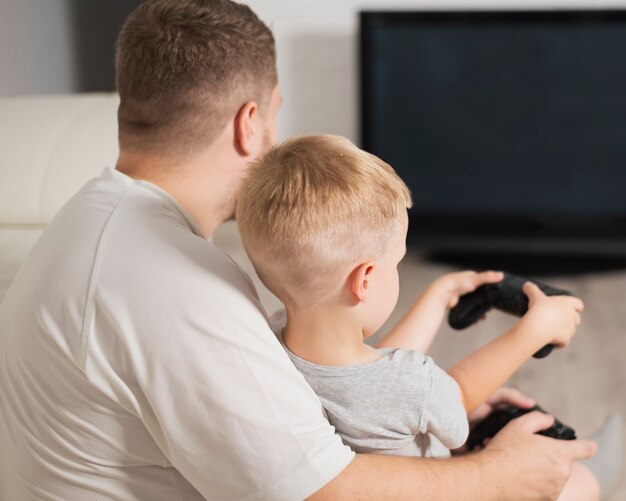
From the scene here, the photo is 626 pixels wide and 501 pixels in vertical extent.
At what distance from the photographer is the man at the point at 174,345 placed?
1017 mm

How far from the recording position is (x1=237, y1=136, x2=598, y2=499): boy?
3.50ft

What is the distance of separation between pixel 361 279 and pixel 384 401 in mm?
163

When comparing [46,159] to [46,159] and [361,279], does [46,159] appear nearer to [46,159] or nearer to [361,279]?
[46,159]

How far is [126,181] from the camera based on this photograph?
1.19 metres

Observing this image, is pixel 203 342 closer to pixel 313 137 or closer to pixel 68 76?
pixel 313 137

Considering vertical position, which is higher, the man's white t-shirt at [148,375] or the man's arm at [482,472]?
the man's white t-shirt at [148,375]

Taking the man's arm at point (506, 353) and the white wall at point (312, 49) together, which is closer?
the man's arm at point (506, 353)

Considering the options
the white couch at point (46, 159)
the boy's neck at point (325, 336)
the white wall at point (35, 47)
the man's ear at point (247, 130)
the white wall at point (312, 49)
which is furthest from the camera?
the white wall at point (35, 47)

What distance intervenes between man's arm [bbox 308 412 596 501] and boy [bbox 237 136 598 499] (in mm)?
51

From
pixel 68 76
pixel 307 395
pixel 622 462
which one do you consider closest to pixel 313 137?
pixel 307 395

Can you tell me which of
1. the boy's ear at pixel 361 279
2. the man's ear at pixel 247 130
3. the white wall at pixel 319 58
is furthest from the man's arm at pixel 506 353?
the white wall at pixel 319 58

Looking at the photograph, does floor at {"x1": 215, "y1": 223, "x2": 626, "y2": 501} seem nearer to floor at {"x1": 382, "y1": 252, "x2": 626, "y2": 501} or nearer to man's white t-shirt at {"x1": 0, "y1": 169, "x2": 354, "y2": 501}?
floor at {"x1": 382, "y1": 252, "x2": 626, "y2": 501}

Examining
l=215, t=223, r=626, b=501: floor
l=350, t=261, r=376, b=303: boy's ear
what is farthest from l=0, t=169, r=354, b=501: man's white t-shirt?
l=215, t=223, r=626, b=501: floor

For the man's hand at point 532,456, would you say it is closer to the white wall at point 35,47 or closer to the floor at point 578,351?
the floor at point 578,351
